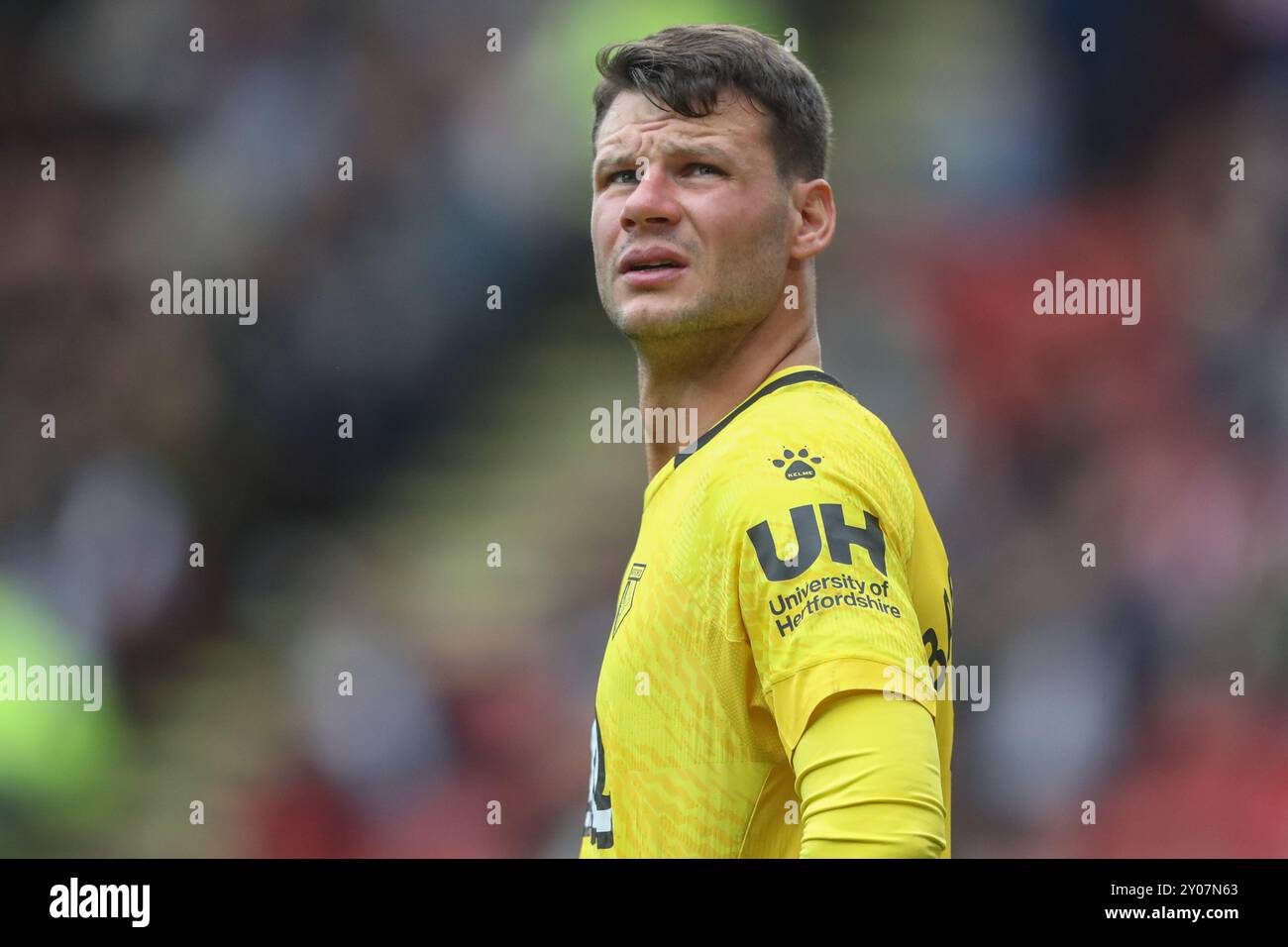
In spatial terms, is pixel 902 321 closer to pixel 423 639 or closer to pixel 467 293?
pixel 467 293

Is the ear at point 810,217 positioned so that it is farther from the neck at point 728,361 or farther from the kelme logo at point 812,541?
the kelme logo at point 812,541

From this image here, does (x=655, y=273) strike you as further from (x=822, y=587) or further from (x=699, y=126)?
(x=822, y=587)

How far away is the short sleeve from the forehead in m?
0.78

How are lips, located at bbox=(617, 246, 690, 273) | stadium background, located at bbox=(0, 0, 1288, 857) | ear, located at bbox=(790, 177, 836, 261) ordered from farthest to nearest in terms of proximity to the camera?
stadium background, located at bbox=(0, 0, 1288, 857) < ear, located at bbox=(790, 177, 836, 261) < lips, located at bbox=(617, 246, 690, 273)

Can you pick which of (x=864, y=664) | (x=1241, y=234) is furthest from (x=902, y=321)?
(x=864, y=664)

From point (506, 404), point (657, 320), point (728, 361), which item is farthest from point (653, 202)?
point (506, 404)

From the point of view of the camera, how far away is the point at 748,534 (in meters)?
2.27

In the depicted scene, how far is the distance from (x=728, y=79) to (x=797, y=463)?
922 millimetres

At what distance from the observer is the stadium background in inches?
250

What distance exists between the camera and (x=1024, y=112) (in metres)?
6.88

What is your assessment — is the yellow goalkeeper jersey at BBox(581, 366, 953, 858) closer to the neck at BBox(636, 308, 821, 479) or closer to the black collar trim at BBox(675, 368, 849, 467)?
the black collar trim at BBox(675, 368, 849, 467)

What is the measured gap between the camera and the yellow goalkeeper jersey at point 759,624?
7.06 ft

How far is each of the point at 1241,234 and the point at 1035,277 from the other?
1018 mm

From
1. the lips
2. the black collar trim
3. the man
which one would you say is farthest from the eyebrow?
the black collar trim
